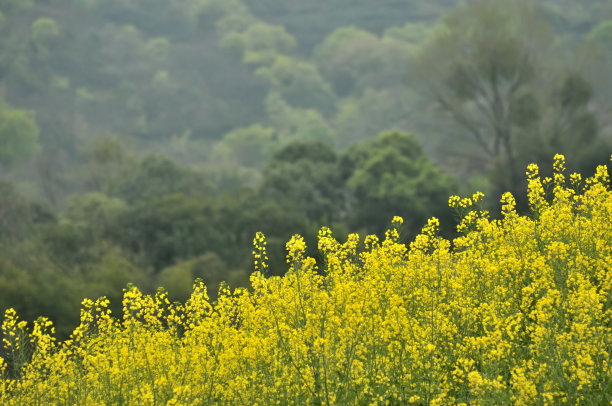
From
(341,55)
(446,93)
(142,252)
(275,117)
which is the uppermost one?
(341,55)

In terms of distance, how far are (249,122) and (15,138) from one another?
39.9 m

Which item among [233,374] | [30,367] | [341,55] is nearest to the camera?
[233,374]

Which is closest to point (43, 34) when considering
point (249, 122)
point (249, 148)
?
point (249, 122)

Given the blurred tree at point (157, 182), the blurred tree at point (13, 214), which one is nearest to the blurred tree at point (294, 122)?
the blurred tree at point (157, 182)

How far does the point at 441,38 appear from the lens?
5131cm

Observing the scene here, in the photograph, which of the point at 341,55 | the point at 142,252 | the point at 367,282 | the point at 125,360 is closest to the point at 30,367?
the point at 125,360

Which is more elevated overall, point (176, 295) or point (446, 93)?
point (446, 93)

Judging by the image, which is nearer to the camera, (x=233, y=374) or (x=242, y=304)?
(x=233, y=374)

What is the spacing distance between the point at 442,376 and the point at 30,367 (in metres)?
4.59

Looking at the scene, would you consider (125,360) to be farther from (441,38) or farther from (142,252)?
(441,38)

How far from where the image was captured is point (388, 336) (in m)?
7.43

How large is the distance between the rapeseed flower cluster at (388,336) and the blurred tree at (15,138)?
9033 cm

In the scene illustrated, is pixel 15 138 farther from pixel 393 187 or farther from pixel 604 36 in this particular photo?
pixel 604 36

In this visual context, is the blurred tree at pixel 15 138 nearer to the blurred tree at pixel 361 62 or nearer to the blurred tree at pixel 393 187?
the blurred tree at pixel 361 62
